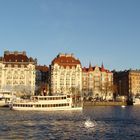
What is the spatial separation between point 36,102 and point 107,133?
7660 centimetres

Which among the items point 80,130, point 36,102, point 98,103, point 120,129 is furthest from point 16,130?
point 98,103

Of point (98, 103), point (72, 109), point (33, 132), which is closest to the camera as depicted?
point (33, 132)

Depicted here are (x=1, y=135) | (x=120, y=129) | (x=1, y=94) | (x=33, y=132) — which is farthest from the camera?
(x=1, y=94)

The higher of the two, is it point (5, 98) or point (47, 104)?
point (5, 98)

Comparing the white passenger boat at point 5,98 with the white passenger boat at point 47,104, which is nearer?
the white passenger boat at point 47,104

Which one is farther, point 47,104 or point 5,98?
point 5,98

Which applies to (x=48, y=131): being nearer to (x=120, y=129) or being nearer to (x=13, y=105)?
(x=120, y=129)

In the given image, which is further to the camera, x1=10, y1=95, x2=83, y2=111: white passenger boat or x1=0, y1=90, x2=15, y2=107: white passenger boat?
x1=0, y1=90, x2=15, y2=107: white passenger boat

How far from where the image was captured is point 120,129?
65.2m

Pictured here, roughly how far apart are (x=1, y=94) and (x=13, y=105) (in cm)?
4011

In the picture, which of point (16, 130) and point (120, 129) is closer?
point (16, 130)

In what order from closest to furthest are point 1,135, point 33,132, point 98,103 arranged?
1. point 1,135
2. point 33,132
3. point 98,103

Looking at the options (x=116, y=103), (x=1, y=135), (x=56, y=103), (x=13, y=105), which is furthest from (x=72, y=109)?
(x=1, y=135)

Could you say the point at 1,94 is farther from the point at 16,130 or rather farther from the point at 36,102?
the point at 16,130
